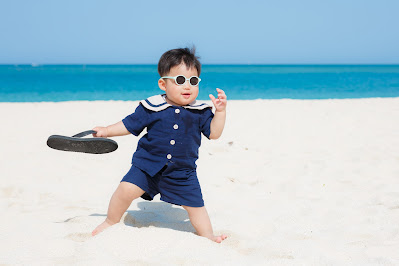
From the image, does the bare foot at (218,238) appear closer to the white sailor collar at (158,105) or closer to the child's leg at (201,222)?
the child's leg at (201,222)

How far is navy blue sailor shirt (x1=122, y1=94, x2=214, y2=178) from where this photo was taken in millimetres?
2604

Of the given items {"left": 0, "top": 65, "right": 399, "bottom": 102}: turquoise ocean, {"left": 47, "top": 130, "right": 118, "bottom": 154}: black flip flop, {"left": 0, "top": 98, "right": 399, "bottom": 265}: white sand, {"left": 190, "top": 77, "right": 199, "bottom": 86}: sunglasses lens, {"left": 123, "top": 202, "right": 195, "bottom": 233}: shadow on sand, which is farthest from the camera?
{"left": 0, "top": 65, "right": 399, "bottom": 102}: turquoise ocean

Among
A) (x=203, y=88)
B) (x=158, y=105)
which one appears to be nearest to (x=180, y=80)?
(x=158, y=105)

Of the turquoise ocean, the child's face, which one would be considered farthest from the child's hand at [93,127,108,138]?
the turquoise ocean

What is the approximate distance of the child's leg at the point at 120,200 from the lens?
2.62 m

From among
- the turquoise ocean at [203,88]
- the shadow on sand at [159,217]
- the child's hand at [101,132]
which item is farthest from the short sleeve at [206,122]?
the turquoise ocean at [203,88]

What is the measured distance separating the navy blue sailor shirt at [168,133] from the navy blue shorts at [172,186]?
4 centimetres

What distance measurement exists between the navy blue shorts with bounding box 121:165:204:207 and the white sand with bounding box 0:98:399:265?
196mm

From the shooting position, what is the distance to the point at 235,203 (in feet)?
11.4

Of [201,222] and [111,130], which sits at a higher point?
[111,130]

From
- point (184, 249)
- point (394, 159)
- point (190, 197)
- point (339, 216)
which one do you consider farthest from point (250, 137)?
point (184, 249)

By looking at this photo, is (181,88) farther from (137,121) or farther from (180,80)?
(137,121)

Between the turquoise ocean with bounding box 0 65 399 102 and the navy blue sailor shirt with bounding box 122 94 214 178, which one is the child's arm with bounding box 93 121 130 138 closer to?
the navy blue sailor shirt with bounding box 122 94 214 178

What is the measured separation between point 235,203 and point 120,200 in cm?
112
